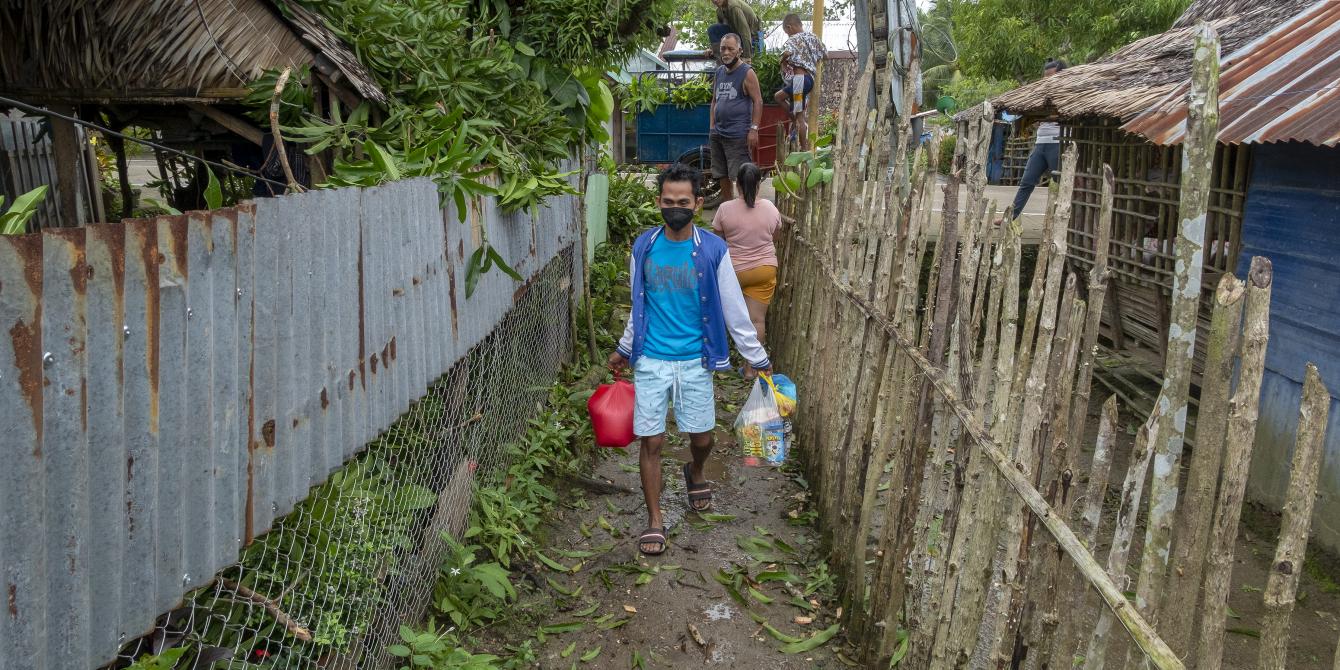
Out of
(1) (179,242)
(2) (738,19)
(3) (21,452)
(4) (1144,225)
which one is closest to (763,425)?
(1) (179,242)

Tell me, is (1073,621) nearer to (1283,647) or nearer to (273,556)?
(1283,647)

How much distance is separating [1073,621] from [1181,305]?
2.51 ft

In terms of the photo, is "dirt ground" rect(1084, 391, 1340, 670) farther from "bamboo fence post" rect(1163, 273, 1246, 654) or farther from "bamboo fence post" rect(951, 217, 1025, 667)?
"bamboo fence post" rect(1163, 273, 1246, 654)

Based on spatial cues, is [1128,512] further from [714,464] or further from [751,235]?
[751,235]

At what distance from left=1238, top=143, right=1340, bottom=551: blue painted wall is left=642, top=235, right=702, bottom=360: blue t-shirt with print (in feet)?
10.2

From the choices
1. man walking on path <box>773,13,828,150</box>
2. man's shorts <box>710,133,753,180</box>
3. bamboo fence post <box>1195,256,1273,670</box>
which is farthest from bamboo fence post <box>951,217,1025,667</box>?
man walking on path <box>773,13,828,150</box>

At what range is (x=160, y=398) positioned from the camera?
1758 mm

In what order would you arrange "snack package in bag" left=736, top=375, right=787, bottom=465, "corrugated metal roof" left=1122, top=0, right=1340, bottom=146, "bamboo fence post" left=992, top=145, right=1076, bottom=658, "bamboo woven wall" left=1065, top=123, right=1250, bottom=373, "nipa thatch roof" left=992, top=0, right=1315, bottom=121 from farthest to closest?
"nipa thatch roof" left=992, top=0, right=1315, bottom=121 < "bamboo woven wall" left=1065, top=123, right=1250, bottom=373 < "snack package in bag" left=736, top=375, right=787, bottom=465 < "corrugated metal roof" left=1122, top=0, right=1340, bottom=146 < "bamboo fence post" left=992, top=145, right=1076, bottom=658

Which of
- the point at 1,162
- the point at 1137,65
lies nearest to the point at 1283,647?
the point at 1,162

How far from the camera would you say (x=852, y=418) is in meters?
4.20

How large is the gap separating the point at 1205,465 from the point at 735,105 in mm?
8001

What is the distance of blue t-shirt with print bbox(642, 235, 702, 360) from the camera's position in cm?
468

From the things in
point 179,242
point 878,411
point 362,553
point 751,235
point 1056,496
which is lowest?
point 362,553

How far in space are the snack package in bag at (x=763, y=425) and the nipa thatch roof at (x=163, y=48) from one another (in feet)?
7.31
